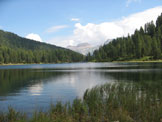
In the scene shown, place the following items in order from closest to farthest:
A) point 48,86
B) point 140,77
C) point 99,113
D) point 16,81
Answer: point 99,113 < point 48,86 < point 140,77 < point 16,81

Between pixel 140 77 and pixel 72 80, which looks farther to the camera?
pixel 72 80

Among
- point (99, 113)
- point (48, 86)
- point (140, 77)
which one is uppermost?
point (99, 113)

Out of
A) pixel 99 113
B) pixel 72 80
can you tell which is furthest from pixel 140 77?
pixel 99 113

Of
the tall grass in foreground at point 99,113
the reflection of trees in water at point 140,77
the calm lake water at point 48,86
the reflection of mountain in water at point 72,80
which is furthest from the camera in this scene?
the reflection of trees in water at point 140,77

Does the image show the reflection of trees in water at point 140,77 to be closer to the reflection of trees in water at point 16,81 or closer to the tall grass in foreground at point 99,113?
the reflection of trees in water at point 16,81

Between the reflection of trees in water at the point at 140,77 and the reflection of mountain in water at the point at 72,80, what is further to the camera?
the reflection of trees in water at the point at 140,77

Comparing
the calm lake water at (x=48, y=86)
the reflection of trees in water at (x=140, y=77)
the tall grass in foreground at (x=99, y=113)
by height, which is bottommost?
the calm lake water at (x=48, y=86)

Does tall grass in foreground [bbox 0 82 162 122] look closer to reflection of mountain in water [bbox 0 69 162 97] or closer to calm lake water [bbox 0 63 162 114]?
calm lake water [bbox 0 63 162 114]

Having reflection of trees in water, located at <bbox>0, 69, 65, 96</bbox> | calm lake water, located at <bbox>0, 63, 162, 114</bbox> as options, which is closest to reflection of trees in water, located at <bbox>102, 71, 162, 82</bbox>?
calm lake water, located at <bbox>0, 63, 162, 114</bbox>

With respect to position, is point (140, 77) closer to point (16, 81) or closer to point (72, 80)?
point (72, 80)

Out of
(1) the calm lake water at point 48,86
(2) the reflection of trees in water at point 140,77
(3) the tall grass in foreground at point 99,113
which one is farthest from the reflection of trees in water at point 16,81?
(2) the reflection of trees in water at point 140,77

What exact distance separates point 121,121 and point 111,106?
594 centimetres

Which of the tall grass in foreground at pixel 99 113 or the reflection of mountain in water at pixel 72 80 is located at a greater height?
the tall grass in foreground at pixel 99 113

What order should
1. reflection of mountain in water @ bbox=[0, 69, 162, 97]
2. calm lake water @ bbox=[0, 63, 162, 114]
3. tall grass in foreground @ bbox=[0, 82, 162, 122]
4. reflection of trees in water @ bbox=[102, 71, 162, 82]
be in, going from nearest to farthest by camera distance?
tall grass in foreground @ bbox=[0, 82, 162, 122], calm lake water @ bbox=[0, 63, 162, 114], reflection of mountain in water @ bbox=[0, 69, 162, 97], reflection of trees in water @ bbox=[102, 71, 162, 82]
